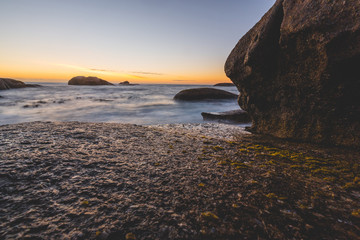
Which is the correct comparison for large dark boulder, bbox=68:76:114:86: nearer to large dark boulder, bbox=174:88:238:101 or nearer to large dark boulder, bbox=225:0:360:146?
large dark boulder, bbox=174:88:238:101

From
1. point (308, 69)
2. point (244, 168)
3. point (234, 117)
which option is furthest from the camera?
point (234, 117)

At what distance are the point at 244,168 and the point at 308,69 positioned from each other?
3585 mm

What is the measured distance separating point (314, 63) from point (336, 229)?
4.23 metres

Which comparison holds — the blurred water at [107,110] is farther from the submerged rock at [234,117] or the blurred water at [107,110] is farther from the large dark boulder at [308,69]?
the large dark boulder at [308,69]

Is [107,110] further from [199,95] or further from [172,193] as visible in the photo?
[172,193]

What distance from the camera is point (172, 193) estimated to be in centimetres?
239

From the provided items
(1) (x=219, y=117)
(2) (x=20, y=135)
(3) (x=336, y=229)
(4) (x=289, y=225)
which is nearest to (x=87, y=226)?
(4) (x=289, y=225)

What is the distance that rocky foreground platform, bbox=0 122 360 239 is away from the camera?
176 cm

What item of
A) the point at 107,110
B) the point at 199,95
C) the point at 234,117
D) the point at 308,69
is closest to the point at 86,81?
the point at 199,95

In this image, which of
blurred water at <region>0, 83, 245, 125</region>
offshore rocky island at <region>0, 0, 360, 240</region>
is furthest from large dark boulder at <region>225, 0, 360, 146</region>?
blurred water at <region>0, 83, 245, 125</region>

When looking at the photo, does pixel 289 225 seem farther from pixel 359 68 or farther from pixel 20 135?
pixel 20 135

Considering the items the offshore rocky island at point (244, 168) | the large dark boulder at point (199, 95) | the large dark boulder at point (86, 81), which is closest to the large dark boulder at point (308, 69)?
the offshore rocky island at point (244, 168)

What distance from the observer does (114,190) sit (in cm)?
241

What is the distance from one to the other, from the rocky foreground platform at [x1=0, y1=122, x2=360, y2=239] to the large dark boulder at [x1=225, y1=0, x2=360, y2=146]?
3.48ft
